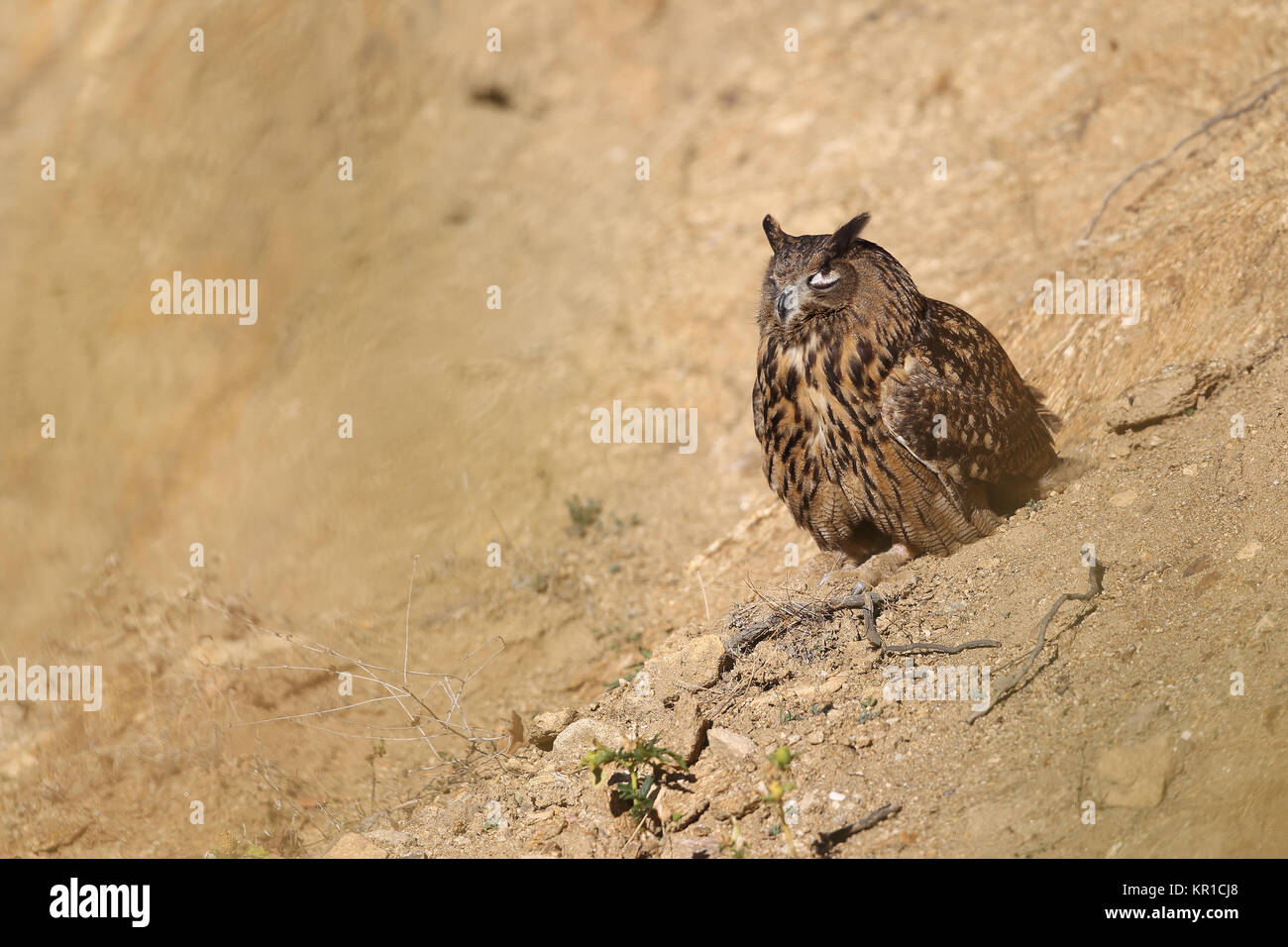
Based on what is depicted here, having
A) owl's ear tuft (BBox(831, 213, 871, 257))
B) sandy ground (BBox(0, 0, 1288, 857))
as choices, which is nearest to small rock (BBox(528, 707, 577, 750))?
sandy ground (BBox(0, 0, 1288, 857))

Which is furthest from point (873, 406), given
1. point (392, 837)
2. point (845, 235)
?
point (392, 837)

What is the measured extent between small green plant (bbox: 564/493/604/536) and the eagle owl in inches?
104

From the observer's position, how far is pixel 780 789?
3502 mm

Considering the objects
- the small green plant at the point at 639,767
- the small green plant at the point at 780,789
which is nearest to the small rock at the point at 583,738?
the small green plant at the point at 639,767

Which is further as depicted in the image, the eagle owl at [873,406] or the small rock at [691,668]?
the eagle owl at [873,406]

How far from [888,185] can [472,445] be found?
4.29 m

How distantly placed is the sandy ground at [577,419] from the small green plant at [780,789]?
2.2 inches

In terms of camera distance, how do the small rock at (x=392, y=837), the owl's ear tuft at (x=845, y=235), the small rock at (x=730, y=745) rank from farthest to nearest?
the owl's ear tuft at (x=845, y=235) < the small rock at (x=392, y=837) < the small rock at (x=730, y=745)

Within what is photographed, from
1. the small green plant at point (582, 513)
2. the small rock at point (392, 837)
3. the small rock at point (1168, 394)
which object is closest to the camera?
the small rock at point (392, 837)

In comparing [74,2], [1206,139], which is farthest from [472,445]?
[74,2]

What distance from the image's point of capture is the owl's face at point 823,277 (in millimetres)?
4961

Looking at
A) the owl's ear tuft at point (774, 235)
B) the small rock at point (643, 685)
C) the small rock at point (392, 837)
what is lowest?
the small rock at point (392, 837)

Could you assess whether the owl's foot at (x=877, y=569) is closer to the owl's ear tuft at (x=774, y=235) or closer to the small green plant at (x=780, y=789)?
the small green plant at (x=780, y=789)
